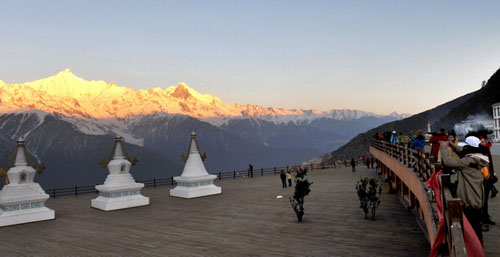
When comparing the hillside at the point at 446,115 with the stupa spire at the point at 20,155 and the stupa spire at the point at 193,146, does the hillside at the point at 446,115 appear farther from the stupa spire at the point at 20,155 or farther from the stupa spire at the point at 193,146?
the stupa spire at the point at 20,155

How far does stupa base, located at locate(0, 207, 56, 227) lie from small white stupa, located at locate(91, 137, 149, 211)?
265 cm

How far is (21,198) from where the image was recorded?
56.1ft

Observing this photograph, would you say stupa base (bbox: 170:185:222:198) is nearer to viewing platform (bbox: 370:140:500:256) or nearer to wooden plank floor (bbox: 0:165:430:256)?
wooden plank floor (bbox: 0:165:430:256)

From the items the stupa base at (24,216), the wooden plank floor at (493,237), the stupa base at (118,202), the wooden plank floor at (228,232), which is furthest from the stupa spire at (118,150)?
the wooden plank floor at (493,237)

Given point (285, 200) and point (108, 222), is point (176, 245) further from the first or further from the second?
point (285, 200)

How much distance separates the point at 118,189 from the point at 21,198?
4398 mm

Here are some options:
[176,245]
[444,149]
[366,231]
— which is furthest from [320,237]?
[444,149]

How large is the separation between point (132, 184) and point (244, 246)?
11.7 m

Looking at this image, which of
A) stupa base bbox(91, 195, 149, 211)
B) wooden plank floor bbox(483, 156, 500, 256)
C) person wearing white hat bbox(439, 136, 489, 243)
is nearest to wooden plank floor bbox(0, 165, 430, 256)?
stupa base bbox(91, 195, 149, 211)

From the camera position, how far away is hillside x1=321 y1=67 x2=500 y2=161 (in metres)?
94.5

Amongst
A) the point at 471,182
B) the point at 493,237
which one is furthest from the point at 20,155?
the point at 493,237

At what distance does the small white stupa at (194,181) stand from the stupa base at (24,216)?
7.39 metres

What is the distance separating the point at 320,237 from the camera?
1108 centimetres

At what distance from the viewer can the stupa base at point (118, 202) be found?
19.0 metres
